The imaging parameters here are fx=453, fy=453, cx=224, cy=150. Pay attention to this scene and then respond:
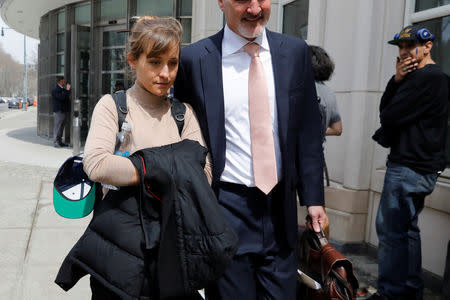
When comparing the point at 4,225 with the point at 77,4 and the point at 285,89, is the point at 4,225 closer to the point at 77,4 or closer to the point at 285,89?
the point at 285,89

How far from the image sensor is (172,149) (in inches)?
67.9

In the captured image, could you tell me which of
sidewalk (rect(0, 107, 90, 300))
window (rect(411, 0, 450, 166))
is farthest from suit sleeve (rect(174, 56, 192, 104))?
window (rect(411, 0, 450, 166))

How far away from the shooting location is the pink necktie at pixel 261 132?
1.92 m

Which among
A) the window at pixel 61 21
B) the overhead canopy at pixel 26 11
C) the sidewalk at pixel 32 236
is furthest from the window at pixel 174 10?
the sidewalk at pixel 32 236

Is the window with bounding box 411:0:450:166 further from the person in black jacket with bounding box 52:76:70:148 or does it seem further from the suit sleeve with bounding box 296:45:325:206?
the person in black jacket with bounding box 52:76:70:148

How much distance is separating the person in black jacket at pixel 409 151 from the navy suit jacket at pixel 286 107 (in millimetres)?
1356

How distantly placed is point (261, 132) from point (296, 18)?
4428mm

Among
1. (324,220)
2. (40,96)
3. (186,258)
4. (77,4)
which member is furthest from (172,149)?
(40,96)

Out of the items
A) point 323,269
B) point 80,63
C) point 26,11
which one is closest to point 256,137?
point 323,269

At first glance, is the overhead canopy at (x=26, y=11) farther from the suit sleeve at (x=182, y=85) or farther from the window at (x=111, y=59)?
the suit sleeve at (x=182, y=85)

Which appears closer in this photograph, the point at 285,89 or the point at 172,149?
the point at 172,149

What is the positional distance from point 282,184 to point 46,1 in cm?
1211

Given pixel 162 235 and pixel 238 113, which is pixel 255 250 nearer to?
pixel 162 235

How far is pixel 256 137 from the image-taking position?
1934 millimetres
